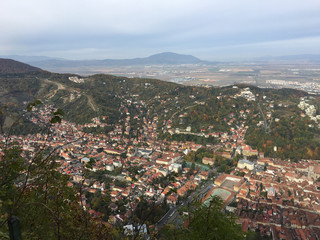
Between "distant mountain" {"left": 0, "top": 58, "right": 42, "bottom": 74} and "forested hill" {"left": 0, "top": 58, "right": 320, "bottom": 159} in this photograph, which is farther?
"distant mountain" {"left": 0, "top": 58, "right": 42, "bottom": 74}

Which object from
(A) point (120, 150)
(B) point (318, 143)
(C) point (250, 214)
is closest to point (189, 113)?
(A) point (120, 150)

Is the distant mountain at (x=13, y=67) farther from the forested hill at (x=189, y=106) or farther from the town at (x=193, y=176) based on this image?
the town at (x=193, y=176)

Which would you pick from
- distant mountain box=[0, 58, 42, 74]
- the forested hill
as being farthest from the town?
distant mountain box=[0, 58, 42, 74]

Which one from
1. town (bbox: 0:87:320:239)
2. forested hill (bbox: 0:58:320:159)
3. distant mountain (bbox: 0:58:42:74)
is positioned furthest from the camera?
distant mountain (bbox: 0:58:42:74)

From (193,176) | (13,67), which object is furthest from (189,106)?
(13,67)

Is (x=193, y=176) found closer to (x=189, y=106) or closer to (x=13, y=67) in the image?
(x=189, y=106)

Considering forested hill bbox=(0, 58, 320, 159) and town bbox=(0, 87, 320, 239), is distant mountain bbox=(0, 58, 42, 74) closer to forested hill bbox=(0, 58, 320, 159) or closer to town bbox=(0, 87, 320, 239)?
forested hill bbox=(0, 58, 320, 159)

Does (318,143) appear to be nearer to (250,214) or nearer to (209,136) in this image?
(209,136)

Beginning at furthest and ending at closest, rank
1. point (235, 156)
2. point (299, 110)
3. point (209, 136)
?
point (299, 110) < point (209, 136) < point (235, 156)
